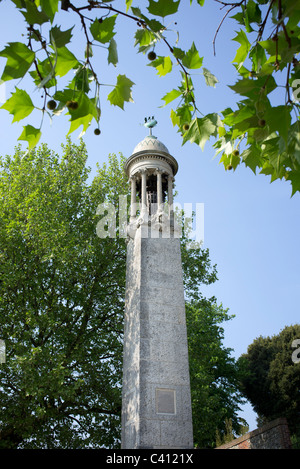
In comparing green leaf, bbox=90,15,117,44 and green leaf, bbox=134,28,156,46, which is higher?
green leaf, bbox=134,28,156,46

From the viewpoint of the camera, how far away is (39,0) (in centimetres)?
256

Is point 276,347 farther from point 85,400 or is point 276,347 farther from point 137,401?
point 137,401

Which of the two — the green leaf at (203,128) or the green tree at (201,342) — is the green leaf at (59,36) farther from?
the green tree at (201,342)

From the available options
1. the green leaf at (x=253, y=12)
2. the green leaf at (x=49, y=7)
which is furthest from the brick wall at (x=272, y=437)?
the green leaf at (x=49, y=7)

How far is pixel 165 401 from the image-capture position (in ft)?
30.1

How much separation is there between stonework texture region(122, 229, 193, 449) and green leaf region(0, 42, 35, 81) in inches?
316

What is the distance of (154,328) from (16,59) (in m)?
8.38

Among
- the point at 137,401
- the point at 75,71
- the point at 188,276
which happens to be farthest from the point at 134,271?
the point at 75,71

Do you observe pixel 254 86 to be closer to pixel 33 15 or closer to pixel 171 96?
pixel 171 96

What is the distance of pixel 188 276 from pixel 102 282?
4.40m

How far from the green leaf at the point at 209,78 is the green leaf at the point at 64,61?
1.30 metres

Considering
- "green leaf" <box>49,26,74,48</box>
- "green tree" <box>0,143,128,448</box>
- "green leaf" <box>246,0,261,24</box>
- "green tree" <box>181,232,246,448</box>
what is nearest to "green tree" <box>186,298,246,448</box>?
"green tree" <box>181,232,246,448</box>

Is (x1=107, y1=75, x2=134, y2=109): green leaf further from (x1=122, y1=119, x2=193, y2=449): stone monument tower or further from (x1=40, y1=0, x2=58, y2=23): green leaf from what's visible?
(x1=122, y1=119, x2=193, y2=449): stone monument tower

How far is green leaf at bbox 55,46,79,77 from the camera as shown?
9.02 ft
